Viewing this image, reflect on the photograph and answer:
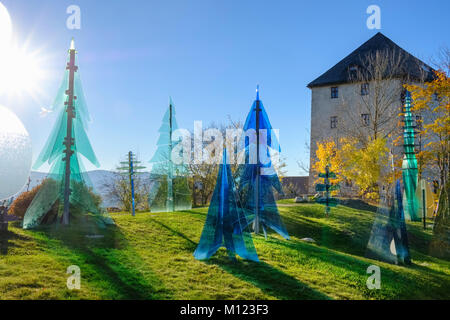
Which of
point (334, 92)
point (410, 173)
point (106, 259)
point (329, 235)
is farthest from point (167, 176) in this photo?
point (334, 92)

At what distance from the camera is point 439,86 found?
21438 millimetres

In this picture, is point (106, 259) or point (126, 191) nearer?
point (106, 259)

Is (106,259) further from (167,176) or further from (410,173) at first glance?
(410,173)

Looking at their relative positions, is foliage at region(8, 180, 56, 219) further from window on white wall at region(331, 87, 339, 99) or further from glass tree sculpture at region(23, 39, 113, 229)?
window on white wall at region(331, 87, 339, 99)

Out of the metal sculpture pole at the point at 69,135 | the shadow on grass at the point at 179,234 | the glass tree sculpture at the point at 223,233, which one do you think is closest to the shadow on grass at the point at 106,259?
the metal sculpture pole at the point at 69,135

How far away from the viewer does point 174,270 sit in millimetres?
8031

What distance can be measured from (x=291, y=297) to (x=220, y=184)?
349 centimetres

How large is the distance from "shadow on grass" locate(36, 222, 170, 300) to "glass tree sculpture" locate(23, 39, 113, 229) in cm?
68

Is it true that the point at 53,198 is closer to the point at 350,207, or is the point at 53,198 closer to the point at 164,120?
the point at 164,120

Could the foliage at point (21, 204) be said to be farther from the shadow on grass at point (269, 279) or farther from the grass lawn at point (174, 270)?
the shadow on grass at point (269, 279)

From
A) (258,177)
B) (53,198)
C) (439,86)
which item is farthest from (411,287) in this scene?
(439,86)

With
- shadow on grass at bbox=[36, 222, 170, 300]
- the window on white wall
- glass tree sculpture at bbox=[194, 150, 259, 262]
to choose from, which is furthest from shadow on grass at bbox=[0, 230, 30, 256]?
the window on white wall

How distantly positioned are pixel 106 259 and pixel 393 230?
8.69 meters

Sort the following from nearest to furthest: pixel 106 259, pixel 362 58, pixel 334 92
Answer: pixel 106 259 < pixel 362 58 < pixel 334 92
